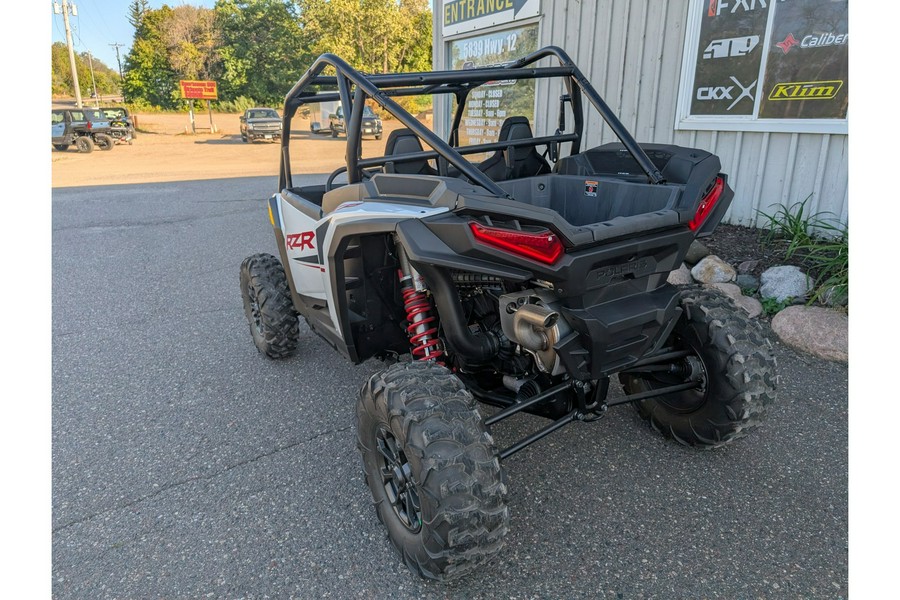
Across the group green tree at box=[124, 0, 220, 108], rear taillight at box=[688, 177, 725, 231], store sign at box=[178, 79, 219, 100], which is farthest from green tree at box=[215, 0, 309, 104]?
rear taillight at box=[688, 177, 725, 231]

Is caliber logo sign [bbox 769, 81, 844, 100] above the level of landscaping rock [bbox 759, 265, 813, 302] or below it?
above

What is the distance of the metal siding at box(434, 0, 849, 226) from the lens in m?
4.88

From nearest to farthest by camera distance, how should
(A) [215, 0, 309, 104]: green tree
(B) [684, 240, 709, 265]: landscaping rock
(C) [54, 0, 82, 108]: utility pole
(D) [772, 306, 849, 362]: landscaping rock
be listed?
(D) [772, 306, 849, 362]: landscaping rock → (B) [684, 240, 709, 265]: landscaping rock → (C) [54, 0, 82, 108]: utility pole → (A) [215, 0, 309, 104]: green tree

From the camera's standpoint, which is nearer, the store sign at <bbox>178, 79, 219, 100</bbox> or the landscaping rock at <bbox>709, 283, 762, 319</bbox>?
the landscaping rock at <bbox>709, 283, 762, 319</bbox>

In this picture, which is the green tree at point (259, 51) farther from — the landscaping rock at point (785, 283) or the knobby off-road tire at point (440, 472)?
the knobby off-road tire at point (440, 472)

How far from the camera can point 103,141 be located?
2383 centimetres

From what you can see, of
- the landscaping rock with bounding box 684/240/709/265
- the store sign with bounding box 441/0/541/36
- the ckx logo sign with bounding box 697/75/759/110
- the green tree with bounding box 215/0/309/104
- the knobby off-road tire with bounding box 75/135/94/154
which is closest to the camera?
the landscaping rock with bounding box 684/240/709/265

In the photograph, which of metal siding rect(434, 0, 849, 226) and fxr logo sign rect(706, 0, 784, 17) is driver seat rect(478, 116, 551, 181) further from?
fxr logo sign rect(706, 0, 784, 17)

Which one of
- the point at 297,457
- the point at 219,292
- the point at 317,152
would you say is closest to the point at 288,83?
the point at 317,152

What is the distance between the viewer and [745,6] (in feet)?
16.7

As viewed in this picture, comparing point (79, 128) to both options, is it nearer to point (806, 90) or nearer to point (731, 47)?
point (731, 47)

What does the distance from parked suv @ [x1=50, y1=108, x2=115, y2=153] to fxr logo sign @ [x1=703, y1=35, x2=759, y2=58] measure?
24060 mm

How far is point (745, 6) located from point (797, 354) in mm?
3141

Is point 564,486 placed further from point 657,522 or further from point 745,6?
point 745,6
